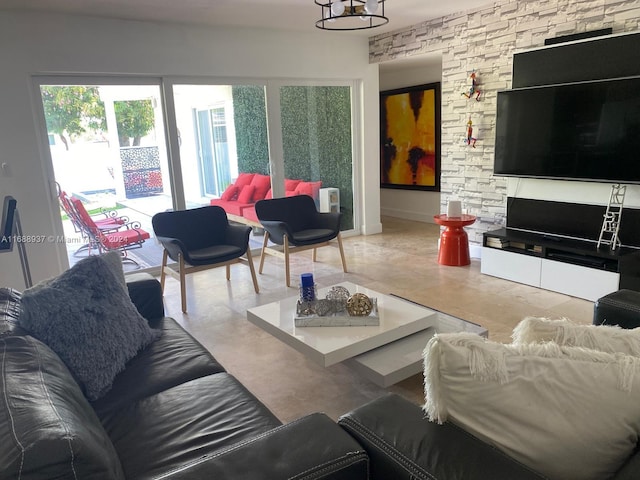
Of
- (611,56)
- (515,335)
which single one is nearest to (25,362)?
(515,335)

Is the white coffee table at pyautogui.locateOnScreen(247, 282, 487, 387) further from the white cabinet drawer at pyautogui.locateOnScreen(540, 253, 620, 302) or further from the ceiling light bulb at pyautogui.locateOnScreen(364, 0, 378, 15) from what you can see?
the ceiling light bulb at pyautogui.locateOnScreen(364, 0, 378, 15)

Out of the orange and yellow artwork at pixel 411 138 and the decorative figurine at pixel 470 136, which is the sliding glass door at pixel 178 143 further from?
the decorative figurine at pixel 470 136

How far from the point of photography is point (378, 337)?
2.39m

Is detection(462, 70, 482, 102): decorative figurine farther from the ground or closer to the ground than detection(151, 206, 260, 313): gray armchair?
farther from the ground

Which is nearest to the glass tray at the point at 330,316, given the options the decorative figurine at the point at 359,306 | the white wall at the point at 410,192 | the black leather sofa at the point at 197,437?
the decorative figurine at the point at 359,306

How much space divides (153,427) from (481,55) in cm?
442

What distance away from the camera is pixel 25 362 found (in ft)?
4.28

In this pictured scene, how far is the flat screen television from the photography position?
11.6 ft

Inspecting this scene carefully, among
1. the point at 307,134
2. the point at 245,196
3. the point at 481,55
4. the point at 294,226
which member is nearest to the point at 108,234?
the point at 245,196

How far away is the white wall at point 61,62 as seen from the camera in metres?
3.93

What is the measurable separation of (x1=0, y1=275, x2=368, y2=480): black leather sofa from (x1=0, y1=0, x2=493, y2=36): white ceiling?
9.19 ft

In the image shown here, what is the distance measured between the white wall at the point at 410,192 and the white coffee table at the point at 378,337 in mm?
4306

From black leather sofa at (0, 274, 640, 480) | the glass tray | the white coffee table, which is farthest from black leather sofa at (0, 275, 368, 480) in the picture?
the glass tray

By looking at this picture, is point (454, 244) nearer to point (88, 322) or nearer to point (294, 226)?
point (294, 226)
